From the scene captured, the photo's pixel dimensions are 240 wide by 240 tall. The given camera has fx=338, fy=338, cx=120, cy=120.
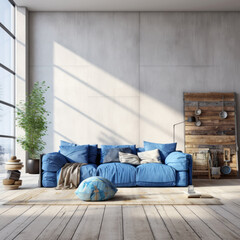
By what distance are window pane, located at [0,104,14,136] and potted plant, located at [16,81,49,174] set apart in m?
0.17

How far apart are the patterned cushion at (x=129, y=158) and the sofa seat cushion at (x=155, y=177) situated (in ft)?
1.33

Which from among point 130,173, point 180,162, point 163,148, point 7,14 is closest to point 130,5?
point 7,14

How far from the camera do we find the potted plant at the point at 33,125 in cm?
794

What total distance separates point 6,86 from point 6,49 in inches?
34.4

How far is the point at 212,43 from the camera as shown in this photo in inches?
339

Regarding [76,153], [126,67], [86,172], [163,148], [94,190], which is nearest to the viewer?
[94,190]

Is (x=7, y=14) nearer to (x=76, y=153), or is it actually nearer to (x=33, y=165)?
(x=33, y=165)

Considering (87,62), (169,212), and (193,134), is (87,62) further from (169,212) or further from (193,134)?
(169,212)

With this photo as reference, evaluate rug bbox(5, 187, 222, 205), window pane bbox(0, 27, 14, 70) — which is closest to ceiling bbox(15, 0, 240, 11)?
Answer: window pane bbox(0, 27, 14, 70)

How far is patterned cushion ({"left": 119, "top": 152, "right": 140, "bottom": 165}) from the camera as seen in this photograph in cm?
661

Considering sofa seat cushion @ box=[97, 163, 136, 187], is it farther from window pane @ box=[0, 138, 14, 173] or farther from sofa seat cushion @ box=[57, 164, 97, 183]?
window pane @ box=[0, 138, 14, 173]

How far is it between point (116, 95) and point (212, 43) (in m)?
2.79

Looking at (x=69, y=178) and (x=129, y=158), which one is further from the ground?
(x=129, y=158)

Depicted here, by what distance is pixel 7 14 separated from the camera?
802cm
